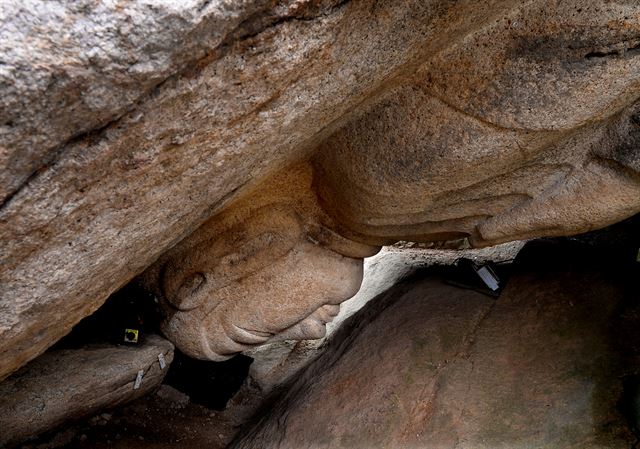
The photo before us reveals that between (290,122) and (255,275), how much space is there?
62 centimetres

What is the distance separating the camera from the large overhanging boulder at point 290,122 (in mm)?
536

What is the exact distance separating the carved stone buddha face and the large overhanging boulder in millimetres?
173

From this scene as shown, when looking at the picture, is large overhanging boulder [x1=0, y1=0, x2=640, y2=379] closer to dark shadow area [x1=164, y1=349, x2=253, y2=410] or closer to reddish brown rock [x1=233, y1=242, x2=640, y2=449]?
reddish brown rock [x1=233, y1=242, x2=640, y2=449]

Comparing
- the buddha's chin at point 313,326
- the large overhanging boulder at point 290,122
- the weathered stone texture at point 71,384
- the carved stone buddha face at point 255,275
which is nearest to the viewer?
the large overhanging boulder at point 290,122

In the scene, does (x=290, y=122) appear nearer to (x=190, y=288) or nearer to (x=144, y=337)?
(x=190, y=288)

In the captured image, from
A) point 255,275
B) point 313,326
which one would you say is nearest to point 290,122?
point 255,275

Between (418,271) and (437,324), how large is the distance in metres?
0.32

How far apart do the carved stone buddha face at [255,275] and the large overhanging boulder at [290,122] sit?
0.17 meters

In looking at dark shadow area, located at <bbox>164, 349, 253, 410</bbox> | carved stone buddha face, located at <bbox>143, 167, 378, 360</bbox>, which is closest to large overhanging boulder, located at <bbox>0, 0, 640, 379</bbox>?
carved stone buddha face, located at <bbox>143, 167, 378, 360</bbox>

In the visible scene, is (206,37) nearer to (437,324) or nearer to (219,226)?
(219,226)

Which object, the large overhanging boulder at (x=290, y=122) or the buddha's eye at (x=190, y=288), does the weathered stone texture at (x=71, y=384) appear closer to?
the buddha's eye at (x=190, y=288)

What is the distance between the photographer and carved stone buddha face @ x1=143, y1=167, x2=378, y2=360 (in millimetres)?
1229

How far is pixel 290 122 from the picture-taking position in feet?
2.37

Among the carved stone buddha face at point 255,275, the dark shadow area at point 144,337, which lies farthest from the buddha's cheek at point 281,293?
the dark shadow area at point 144,337
